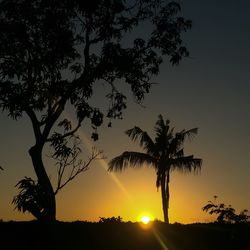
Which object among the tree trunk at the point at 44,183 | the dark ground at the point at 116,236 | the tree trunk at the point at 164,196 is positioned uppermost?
the tree trunk at the point at 164,196

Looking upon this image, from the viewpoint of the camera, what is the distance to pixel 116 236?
54.2ft

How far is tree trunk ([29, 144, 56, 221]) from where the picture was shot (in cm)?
1875

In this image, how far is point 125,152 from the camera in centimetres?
4338

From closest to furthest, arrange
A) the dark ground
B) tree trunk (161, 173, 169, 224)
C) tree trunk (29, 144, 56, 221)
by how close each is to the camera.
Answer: the dark ground
tree trunk (29, 144, 56, 221)
tree trunk (161, 173, 169, 224)

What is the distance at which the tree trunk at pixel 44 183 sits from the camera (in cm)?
1875

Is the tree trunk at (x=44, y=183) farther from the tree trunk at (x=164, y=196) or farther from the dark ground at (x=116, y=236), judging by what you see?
the tree trunk at (x=164, y=196)

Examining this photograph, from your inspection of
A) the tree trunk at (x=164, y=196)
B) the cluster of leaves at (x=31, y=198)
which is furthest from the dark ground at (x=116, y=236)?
the tree trunk at (x=164, y=196)

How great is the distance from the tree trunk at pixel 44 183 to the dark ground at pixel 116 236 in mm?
2436

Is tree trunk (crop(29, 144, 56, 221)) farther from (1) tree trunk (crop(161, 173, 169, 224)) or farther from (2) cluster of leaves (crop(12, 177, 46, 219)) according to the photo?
(1) tree trunk (crop(161, 173, 169, 224))

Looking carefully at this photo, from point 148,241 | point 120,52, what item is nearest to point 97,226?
point 148,241

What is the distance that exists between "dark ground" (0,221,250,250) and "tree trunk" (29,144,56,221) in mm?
2436

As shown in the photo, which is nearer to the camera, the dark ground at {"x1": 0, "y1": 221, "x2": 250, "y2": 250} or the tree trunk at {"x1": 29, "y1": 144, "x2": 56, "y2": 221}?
the dark ground at {"x1": 0, "y1": 221, "x2": 250, "y2": 250}

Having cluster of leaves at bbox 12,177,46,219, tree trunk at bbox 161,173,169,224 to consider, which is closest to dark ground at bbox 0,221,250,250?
cluster of leaves at bbox 12,177,46,219

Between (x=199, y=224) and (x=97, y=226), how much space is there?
5962 mm
